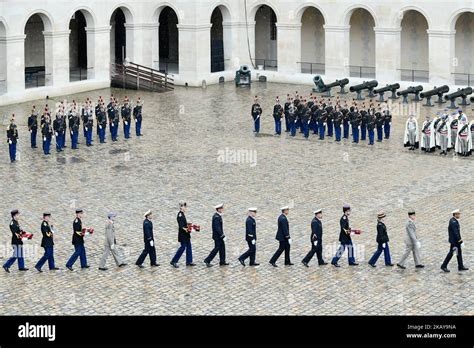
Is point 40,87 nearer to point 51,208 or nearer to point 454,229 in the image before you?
point 51,208

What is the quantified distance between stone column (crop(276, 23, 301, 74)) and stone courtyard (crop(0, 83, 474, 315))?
8.77m

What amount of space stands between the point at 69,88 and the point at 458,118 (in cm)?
2089

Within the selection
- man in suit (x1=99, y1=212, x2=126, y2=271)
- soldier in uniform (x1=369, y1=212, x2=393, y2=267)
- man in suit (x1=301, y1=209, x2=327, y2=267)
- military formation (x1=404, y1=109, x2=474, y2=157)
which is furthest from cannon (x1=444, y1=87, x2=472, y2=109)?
man in suit (x1=99, y1=212, x2=126, y2=271)

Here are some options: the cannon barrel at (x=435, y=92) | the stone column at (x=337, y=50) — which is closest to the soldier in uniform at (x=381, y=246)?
the cannon barrel at (x=435, y=92)

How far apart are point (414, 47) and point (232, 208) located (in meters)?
25.8

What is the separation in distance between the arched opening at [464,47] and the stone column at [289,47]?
26.4ft

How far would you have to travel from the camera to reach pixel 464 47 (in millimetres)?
48312

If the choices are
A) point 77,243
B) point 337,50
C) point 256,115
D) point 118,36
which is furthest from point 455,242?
point 118,36

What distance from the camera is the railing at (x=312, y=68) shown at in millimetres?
52400

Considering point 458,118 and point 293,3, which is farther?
point 293,3

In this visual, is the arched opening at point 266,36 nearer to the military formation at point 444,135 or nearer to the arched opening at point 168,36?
the arched opening at point 168,36

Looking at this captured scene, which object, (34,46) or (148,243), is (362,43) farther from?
(148,243)

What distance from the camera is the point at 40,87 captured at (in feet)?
152

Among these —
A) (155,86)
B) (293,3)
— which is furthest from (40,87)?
(293,3)
